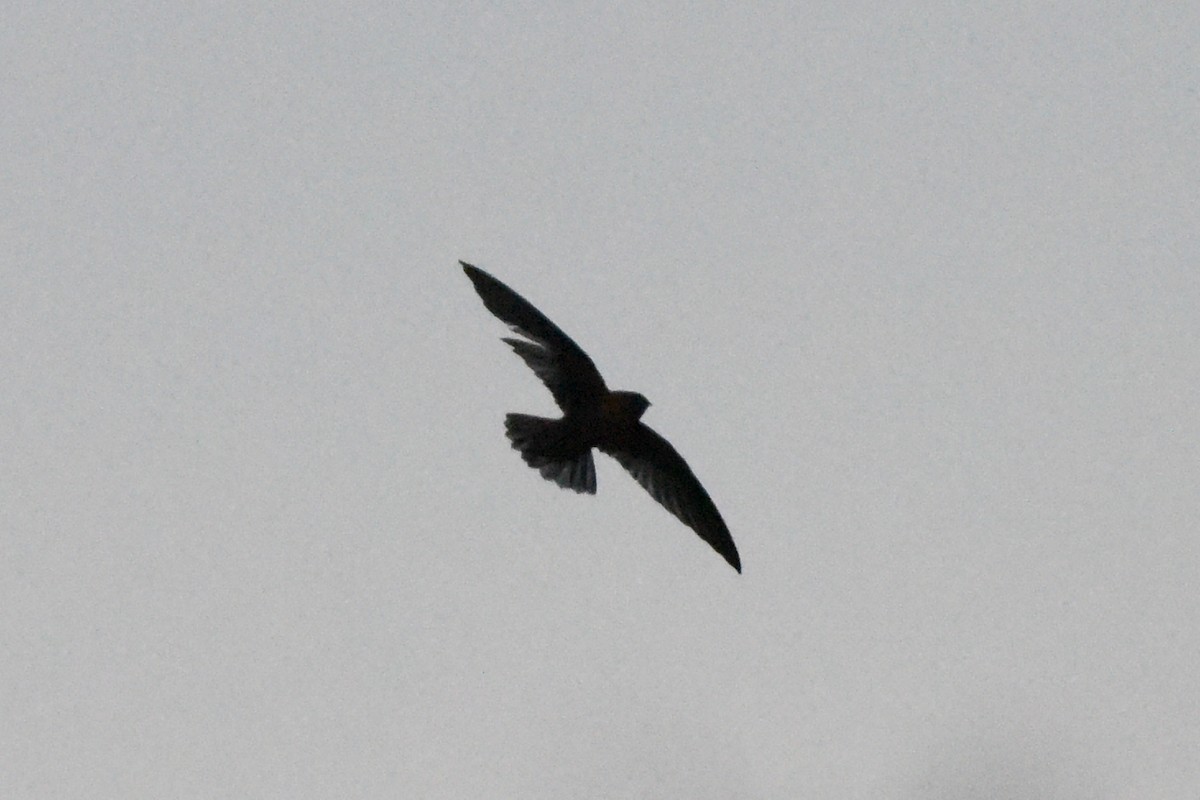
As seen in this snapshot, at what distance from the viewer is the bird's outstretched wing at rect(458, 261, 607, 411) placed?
1505 cm

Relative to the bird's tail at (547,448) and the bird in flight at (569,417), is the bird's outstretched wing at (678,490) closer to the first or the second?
the bird in flight at (569,417)

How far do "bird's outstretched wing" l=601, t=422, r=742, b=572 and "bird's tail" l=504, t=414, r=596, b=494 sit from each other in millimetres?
762

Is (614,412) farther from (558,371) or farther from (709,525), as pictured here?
(709,525)

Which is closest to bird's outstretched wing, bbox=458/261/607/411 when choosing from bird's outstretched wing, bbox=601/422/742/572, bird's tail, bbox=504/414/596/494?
bird's tail, bbox=504/414/596/494

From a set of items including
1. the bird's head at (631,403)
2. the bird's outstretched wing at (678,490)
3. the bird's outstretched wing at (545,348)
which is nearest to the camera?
the bird's outstretched wing at (545,348)

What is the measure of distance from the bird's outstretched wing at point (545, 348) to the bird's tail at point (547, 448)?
292 mm

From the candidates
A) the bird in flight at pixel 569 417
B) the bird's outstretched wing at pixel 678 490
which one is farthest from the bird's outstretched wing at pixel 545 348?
the bird's outstretched wing at pixel 678 490

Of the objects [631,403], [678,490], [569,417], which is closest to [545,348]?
[569,417]

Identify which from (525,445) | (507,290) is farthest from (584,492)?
(507,290)

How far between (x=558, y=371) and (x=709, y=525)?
8.02 feet

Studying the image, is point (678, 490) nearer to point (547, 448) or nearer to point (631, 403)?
point (631, 403)

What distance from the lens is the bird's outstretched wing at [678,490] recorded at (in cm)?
1631

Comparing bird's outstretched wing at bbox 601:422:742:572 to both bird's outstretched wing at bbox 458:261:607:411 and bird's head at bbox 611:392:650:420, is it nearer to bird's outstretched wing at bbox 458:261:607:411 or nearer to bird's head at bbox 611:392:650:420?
bird's head at bbox 611:392:650:420

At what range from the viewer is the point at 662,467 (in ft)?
53.8
